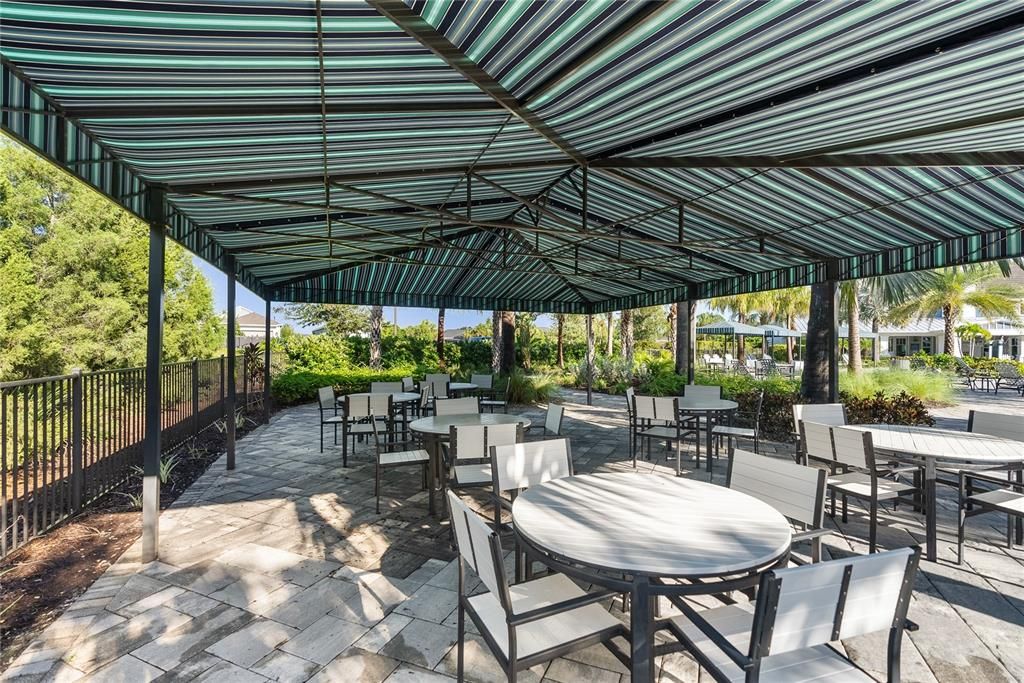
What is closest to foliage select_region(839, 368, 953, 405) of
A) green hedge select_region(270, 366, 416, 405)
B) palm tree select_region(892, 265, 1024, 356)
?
palm tree select_region(892, 265, 1024, 356)

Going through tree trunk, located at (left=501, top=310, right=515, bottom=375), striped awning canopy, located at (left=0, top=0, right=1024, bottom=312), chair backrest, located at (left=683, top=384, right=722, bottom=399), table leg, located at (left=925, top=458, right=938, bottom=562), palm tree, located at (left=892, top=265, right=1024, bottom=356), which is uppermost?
palm tree, located at (left=892, top=265, right=1024, bottom=356)

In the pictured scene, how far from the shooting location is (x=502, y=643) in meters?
1.76

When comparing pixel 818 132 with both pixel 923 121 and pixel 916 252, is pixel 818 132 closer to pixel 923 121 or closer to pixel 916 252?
pixel 923 121

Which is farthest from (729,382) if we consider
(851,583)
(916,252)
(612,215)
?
(851,583)

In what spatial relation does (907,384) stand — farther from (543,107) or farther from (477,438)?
(543,107)

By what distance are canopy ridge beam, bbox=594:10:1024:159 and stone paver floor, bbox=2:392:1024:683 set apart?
Answer: 9.41 feet

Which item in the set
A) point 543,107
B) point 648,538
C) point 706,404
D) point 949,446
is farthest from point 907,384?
point 648,538

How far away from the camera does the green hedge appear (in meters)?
11.8

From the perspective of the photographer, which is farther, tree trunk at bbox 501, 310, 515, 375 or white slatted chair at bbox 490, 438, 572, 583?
tree trunk at bbox 501, 310, 515, 375

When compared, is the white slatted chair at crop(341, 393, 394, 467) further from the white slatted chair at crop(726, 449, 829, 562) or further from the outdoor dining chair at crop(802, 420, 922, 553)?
the outdoor dining chair at crop(802, 420, 922, 553)

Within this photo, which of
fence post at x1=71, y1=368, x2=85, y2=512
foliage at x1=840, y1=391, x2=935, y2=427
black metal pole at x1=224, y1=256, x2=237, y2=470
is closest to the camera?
fence post at x1=71, y1=368, x2=85, y2=512

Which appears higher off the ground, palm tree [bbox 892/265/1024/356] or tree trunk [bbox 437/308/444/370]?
palm tree [bbox 892/265/1024/356]

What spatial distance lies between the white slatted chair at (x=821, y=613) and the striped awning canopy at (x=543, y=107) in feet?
7.25

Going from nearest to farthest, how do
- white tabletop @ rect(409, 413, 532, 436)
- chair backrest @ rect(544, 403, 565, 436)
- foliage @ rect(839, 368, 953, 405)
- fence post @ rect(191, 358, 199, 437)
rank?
white tabletop @ rect(409, 413, 532, 436) < chair backrest @ rect(544, 403, 565, 436) < fence post @ rect(191, 358, 199, 437) < foliage @ rect(839, 368, 953, 405)
